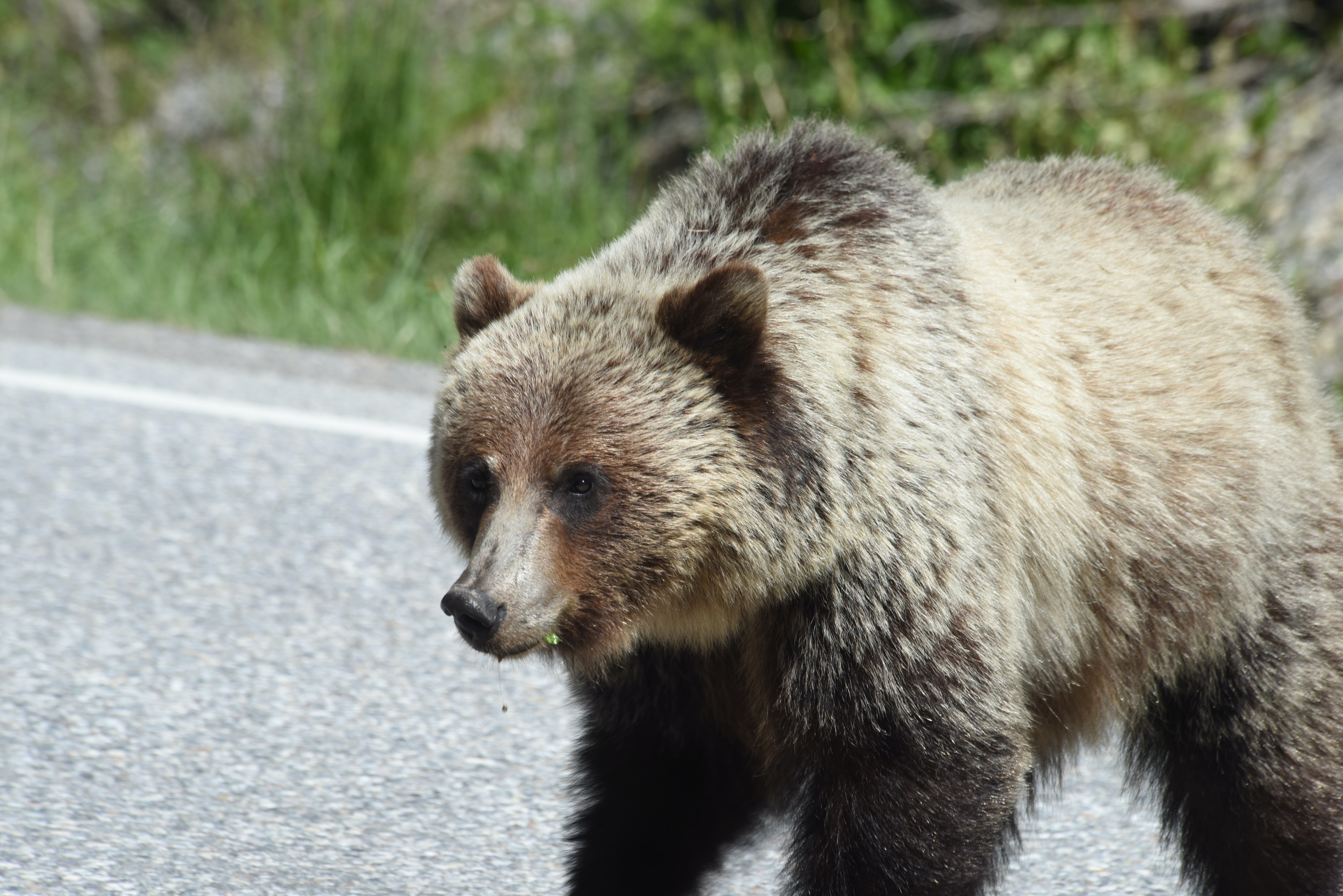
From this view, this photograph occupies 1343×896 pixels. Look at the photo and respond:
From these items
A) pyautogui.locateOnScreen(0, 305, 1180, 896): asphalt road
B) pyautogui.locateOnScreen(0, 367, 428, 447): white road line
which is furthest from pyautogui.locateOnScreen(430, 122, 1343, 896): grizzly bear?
pyautogui.locateOnScreen(0, 367, 428, 447): white road line

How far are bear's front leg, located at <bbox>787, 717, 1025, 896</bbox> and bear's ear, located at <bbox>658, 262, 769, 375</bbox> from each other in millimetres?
716

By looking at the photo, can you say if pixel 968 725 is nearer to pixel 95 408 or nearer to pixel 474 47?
pixel 95 408

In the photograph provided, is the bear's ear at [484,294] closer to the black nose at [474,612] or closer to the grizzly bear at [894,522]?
the grizzly bear at [894,522]

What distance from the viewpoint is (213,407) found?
6.53m

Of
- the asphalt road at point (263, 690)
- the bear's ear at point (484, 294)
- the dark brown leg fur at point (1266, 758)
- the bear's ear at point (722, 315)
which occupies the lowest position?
the asphalt road at point (263, 690)

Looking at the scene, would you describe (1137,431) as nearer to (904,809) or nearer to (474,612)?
(904,809)

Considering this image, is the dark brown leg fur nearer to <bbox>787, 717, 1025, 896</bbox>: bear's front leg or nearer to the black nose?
<bbox>787, 717, 1025, 896</bbox>: bear's front leg

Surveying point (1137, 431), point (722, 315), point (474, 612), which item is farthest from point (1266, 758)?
point (474, 612)

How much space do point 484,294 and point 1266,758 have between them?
1.83 m

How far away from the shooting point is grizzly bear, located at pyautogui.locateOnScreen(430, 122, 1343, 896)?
2.74 metres

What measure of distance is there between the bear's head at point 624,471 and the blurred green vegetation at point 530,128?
498 centimetres

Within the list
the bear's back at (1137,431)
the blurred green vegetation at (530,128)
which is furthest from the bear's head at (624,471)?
the blurred green vegetation at (530,128)

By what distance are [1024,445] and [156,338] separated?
577 cm

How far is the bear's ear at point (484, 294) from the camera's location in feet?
10.1
